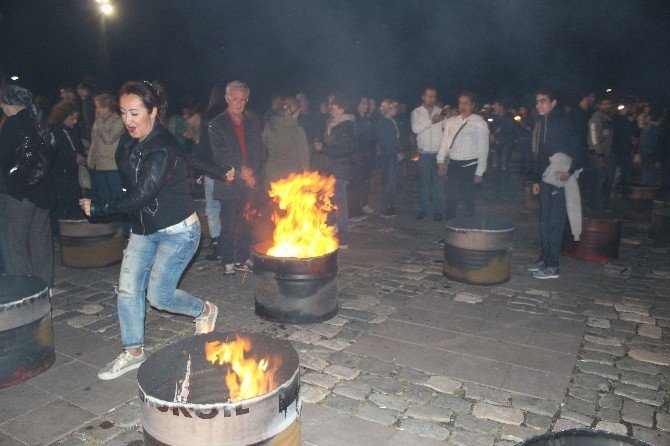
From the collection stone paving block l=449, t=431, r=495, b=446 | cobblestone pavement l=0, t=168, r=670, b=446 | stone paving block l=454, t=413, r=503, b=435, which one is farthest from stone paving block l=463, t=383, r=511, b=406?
stone paving block l=449, t=431, r=495, b=446

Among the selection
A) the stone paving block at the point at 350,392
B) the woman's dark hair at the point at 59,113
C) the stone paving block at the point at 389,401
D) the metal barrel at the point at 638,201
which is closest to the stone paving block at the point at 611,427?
the stone paving block at the point at 389,401

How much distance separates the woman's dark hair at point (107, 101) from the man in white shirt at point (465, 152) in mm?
5532

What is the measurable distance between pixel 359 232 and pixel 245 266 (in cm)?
306

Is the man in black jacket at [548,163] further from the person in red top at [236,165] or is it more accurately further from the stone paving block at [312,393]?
the stone paving block at [312,393]

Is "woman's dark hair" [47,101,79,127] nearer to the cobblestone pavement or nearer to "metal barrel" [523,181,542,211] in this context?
the cobblestone pavement

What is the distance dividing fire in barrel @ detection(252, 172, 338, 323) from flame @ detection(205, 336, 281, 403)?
2305 mm

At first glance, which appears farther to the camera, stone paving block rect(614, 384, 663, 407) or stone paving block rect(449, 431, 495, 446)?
stone paving block rect(614, 384, 663, 407)

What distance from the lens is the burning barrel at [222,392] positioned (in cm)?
235

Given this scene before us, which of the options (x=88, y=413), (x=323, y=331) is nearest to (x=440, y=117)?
(x=323, y=331)

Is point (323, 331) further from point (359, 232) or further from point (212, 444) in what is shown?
point (359, 232)

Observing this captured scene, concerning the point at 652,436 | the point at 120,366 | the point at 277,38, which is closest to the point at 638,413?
the point at 652,436

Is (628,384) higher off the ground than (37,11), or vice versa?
(37,11)

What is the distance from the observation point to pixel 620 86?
4269cm

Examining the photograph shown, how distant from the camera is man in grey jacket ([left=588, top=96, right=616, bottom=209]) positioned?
11.2 meters
